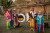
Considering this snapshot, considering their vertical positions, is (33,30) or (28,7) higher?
(28,7)

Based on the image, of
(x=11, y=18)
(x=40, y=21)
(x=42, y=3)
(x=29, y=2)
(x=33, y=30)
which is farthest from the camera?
(x=29, y=2)

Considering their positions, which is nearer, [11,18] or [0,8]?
[11,18]

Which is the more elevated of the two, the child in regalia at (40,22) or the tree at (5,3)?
the tree at (5,3)

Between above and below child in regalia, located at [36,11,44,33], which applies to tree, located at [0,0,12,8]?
above

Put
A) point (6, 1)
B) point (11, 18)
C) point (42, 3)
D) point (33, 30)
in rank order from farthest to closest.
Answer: point (6, 1), point (42, 3), point (11, 18), point (33, 30)

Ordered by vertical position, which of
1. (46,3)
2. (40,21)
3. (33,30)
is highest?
(46,3)

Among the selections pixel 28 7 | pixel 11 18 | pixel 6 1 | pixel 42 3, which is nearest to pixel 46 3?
pixel 42 3

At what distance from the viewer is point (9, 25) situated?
7184 millimetres

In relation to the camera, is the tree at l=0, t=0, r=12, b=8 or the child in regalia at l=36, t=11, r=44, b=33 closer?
the child in regalia at l=36, t=11, r=44, b=33

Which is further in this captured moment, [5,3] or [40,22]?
[5,3]

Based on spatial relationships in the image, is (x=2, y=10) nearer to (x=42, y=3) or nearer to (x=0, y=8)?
(x=0, y=8)

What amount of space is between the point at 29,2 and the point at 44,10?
285cm

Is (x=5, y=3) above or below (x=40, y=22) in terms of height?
above

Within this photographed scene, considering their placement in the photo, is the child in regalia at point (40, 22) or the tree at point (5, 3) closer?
the child in regalia at point (40, 22)
